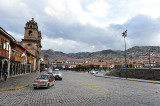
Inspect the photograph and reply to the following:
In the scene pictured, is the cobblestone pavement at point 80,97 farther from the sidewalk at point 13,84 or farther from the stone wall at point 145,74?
the stone wall at point 145,74

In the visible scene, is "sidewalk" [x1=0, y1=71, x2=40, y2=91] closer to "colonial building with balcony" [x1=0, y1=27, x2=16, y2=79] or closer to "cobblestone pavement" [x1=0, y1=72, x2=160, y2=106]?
"cobblestone pavement" [x1=0, y1=72, x2=160, y2=106]

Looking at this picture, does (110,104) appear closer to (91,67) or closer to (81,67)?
(81,67)

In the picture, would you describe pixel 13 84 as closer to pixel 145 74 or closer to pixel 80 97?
pixel 80 97

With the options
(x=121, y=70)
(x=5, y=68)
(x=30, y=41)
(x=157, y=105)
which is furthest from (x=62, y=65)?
(x=157, y=105)

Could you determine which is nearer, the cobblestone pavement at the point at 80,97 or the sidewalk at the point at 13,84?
the cobblestone pavement at the point at 80,97

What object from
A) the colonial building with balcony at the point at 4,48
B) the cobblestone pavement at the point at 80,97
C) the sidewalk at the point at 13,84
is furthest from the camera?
the colonial building with balcony at the point at 4,48

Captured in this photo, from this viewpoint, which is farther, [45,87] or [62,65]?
[62,65]

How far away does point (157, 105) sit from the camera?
6.69m

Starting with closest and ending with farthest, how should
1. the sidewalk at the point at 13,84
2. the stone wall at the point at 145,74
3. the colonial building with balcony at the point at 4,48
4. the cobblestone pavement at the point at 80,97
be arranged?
the cobblestone pavement at the point at 80,97 < the sidewalk at the point at 13,84 < the colonial building with balcony at the point at 4,48 < the stone wall at the point at 145,74

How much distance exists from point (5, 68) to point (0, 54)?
22.9 ft

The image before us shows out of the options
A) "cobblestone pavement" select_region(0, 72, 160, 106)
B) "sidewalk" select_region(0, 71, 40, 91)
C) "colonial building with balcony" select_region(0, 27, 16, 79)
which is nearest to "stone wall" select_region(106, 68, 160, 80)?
"cobblestone pavement" select_region(0, 72, 160, 106)

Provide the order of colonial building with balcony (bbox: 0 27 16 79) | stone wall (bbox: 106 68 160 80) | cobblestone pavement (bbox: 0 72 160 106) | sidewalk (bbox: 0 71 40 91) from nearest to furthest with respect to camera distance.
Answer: cobblestone pavement (bbox: 0 72 160 106) → sidewalk (bbox: 0 71 40 91) → colonial building with balcony (bbox: 0 27 16 79) → stone wall (bbox: 106 68 160 80)

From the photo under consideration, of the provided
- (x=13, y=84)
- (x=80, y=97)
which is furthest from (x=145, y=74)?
(x=13, y=84)

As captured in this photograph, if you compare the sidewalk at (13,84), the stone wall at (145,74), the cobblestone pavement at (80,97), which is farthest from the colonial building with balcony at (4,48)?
the stone wall at (145,74)
